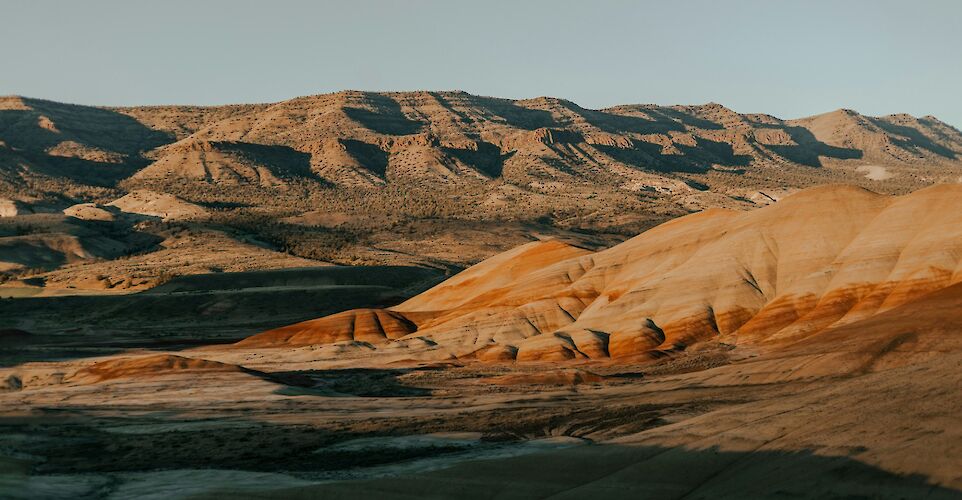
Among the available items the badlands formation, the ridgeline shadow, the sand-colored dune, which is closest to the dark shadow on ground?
the badlands formation

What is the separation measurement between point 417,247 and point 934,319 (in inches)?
5439

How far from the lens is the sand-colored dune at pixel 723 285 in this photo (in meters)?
67.8

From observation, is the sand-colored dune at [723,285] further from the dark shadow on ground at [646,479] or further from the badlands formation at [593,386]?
the dark shadow on ground at [646,479]

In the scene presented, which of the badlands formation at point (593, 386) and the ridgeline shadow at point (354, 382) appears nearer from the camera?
the badlands formation at point (593, 386)

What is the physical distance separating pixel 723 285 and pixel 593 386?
22.3 meters

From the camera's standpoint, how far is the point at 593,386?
5762 cm

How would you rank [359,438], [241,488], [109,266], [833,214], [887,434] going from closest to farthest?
[887,434]
[241,488]
[359,438]
[833,214]
[109,266]

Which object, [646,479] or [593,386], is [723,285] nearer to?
[593,386]

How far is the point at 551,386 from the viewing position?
194ft

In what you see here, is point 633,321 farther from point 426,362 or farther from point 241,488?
point 241,488

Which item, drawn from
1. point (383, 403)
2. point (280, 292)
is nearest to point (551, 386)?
point (383, 403)

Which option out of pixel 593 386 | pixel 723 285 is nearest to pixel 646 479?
pixel 593 386

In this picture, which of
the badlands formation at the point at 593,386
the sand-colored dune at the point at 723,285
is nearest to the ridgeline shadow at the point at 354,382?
the badlands formation at the point at 593,386

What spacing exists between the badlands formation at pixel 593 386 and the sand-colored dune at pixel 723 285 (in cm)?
22
